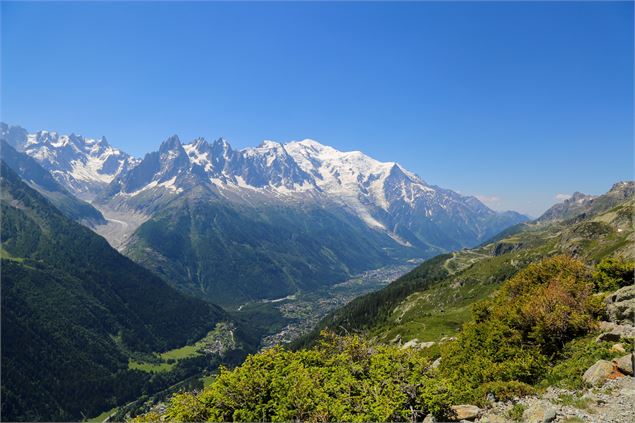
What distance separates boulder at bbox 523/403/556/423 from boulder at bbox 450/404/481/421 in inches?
164

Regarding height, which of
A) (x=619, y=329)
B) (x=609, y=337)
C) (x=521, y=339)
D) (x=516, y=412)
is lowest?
(x=516, y=412)

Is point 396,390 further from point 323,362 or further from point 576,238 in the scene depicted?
point 576,238

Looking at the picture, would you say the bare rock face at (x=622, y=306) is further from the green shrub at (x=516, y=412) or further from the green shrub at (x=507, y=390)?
the green shrub at (x=516, y=412)

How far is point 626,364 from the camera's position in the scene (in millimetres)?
30703

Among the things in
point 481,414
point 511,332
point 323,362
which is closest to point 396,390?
point 481,414

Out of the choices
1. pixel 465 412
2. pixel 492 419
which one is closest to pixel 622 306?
pixel 492 419

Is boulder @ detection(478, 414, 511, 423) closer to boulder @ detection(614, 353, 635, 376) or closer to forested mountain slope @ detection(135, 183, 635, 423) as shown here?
forested mountain slope @ detection(135, 183, 635, 423)

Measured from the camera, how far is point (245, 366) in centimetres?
4006

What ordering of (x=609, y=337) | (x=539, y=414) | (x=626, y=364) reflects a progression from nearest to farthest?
(x=539, y=414), (x=626, y=364), (x=609, y=337)

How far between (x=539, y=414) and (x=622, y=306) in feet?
74.4

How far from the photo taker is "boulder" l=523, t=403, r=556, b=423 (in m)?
26.8

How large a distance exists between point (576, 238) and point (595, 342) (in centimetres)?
19182

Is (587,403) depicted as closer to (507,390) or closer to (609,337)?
(507,390)

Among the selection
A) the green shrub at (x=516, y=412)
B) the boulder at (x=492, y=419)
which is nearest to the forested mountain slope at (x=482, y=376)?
the green shrub at (x=516, y=412)
